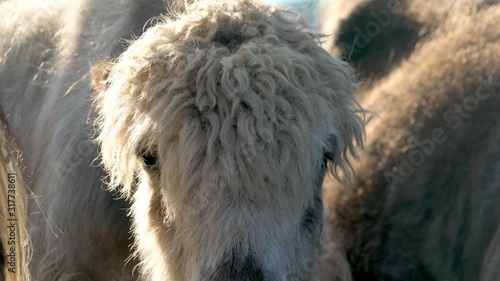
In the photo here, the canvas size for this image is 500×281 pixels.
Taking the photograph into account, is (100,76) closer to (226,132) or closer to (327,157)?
(226,132)

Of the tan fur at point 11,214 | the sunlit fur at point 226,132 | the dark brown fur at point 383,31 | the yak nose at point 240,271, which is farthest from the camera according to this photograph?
the dark brown fur at point 383,31

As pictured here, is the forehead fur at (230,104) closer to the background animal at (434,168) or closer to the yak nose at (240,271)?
the yak nose at (240,271)

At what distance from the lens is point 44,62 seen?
14.4 ft

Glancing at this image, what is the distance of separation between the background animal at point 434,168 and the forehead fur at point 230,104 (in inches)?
27.1

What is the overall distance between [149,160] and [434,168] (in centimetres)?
148

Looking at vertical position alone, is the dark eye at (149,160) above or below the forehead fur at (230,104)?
below

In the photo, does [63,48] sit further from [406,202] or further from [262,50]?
[406,202]

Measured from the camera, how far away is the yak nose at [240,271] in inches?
Answer: 98.0

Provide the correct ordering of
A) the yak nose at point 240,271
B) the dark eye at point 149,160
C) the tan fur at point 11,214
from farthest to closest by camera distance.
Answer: the dark eye at point 149,160 < the yak nose at point 240,271 < the tan fur at point 11,214

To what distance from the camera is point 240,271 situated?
2.49 metres

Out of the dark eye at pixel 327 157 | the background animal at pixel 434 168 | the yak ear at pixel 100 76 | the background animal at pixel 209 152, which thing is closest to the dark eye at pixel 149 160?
the background animal at pixel 209 152

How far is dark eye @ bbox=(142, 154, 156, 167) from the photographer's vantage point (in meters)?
2.94

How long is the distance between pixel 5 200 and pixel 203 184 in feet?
2.64

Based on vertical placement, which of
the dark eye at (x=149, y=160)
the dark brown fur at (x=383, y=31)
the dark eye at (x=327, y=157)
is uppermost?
the dark eye at (x=149, y=160)
